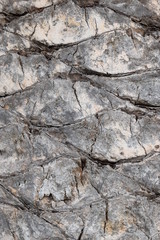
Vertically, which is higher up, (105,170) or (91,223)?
(105,170)

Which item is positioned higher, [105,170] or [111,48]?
[111,48]

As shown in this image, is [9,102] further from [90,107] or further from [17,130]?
[90,107]

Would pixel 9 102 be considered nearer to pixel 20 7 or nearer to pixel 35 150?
pixel 35 150

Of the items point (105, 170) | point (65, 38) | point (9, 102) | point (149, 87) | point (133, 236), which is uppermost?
point (65, 38)

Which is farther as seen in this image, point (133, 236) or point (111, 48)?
point (111, 48)

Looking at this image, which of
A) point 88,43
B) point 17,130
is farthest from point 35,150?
point 88,43

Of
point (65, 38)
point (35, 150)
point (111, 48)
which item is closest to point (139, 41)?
point (111, 48)
